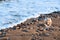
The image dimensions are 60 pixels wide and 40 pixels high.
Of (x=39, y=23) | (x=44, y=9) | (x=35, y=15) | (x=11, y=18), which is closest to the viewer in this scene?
(x=39, y=23)

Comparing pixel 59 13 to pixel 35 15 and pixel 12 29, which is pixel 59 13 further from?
pixel 12 29

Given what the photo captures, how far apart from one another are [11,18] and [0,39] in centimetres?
321

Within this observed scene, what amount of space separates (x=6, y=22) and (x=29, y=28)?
1.53 m

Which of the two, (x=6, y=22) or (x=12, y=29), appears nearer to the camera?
(x=12, y=29)

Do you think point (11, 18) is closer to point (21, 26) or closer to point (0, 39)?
point (21, 26)

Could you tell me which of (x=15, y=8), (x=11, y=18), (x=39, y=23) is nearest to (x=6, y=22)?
(x=11, y=18)

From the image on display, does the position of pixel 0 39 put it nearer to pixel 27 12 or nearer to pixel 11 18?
pixel 11 18

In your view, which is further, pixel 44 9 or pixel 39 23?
pixel 44 9

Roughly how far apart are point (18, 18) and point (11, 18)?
12.1 inches

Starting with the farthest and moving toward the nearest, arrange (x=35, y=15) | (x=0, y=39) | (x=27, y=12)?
(x=27, y=12) → (x=35, y=15) → (x=0, y=39)

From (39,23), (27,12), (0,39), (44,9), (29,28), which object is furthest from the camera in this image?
(44,9)

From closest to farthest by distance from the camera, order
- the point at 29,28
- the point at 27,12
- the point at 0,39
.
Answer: the point at 0,39, the point at 29,28, the point at 27,12

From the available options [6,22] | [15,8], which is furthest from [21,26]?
[15,8]

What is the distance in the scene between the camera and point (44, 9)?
41.6 feet
